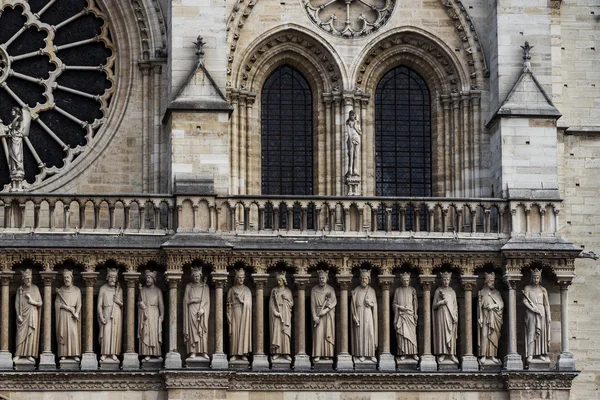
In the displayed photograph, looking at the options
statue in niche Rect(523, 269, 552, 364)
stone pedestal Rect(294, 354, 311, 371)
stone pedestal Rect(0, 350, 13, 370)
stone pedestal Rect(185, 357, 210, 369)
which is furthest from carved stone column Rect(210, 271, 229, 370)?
statue in niche Rect(523, 269, 552, 364)

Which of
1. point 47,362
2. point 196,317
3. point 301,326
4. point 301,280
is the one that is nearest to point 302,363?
point 301,326

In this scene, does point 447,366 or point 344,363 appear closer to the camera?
point 344,363

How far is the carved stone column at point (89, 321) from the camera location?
30641 mm

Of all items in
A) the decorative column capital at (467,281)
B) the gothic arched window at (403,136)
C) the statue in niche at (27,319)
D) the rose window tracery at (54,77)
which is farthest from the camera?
the gothic arched window at (403,136)

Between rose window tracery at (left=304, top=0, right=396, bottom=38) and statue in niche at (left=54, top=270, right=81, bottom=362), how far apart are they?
18.8ft

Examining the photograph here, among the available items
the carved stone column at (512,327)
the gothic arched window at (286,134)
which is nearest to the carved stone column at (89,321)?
the gothic arched window at (286,134)

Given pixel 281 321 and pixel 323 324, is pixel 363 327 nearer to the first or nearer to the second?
pixel 323 324

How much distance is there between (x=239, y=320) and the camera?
3097cm

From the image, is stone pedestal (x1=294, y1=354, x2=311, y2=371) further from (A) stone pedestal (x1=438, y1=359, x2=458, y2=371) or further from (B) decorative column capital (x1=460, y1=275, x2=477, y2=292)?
(B) decorative column capital (x1=460, y1=275, x2=477, y2=292)

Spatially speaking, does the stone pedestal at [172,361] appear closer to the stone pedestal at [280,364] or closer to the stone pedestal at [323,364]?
the stone pedestal at [280,364]

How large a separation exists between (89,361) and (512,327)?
620 cm

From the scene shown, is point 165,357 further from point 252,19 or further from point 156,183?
point 252,19

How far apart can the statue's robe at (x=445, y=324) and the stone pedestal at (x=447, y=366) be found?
0.13 m

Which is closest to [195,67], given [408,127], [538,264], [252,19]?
[252,19]
